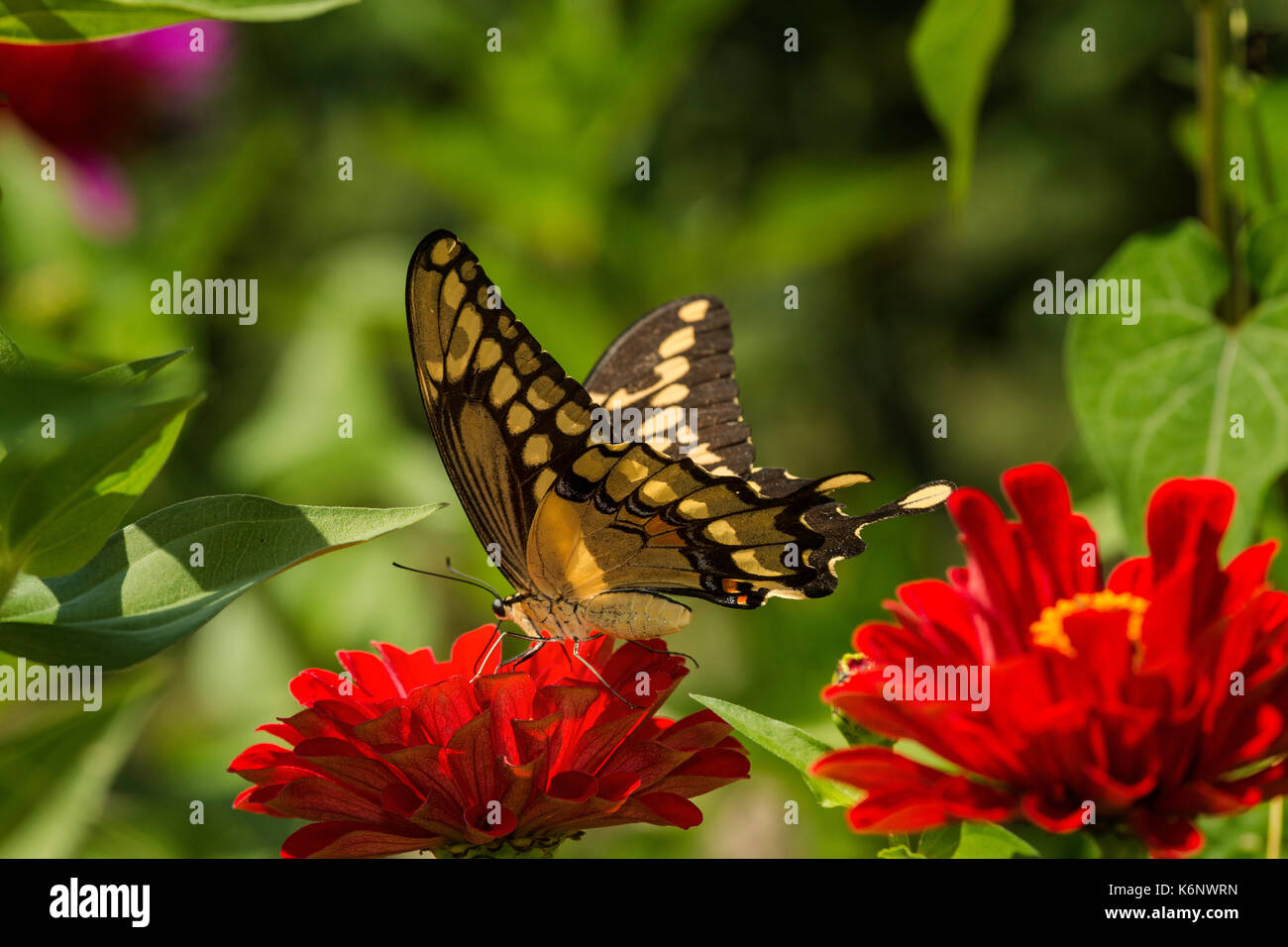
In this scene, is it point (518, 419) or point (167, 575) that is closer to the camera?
point (167, 575)

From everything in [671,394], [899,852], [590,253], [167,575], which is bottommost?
[899,852]

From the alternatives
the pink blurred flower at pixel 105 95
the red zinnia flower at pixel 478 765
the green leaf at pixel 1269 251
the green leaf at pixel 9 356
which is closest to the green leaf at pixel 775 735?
the red zinnia flower at pixel 478 765

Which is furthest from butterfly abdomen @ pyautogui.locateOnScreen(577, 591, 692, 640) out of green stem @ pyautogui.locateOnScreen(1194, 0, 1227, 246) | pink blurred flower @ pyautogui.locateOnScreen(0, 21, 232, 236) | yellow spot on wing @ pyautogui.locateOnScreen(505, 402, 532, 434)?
pink blurred flower @ pyautogui.locateOnScreen(0, 21, 232, 236)

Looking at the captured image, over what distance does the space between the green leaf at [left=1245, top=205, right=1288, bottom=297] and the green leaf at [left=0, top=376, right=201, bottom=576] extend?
24.1 inches

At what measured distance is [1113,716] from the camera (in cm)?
40

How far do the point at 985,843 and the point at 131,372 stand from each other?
0.35m

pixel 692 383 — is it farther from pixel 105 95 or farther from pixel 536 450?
pixel 105 95

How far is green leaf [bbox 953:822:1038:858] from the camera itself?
44cm

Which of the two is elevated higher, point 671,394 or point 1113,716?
point 671,394

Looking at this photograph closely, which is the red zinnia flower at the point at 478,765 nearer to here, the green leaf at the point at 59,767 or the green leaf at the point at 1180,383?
the green leaf at the point at 59,767

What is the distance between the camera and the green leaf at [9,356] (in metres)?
0.40

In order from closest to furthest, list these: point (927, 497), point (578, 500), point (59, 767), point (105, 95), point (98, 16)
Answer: point (59, 767) → point (98, 16) → point (927, 497) → point (578, 500) → point (105, 95)

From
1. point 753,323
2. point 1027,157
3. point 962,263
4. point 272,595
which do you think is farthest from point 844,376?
point 272,595

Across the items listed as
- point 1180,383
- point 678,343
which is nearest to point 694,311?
point 678,343
